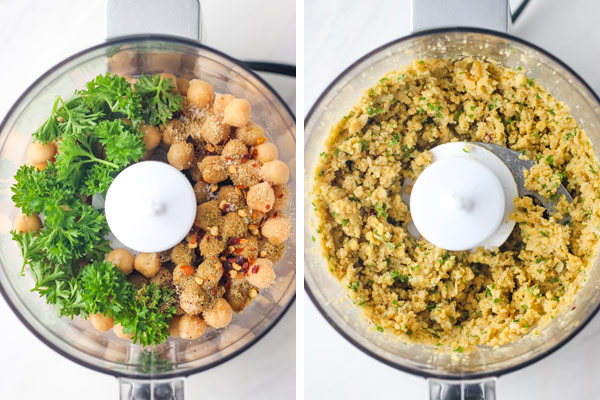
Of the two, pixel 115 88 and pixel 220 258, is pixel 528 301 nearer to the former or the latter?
pixel 220 258

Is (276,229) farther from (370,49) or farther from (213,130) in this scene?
(370,49)

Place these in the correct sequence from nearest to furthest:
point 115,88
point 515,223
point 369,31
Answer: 1. point 115,88
2. point 515,223
3. point 369,31

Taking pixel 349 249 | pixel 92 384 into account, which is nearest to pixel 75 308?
pixel 92 384

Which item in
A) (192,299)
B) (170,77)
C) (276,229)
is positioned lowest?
(192,299)

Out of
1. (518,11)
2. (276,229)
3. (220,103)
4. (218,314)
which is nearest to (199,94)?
(220,103)

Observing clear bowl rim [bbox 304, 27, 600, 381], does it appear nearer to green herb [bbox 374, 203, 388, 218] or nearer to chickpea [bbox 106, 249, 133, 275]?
green herb [bbox 374, 203, 388, 218]

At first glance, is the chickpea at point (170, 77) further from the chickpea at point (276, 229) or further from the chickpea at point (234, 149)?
the chickpea at point (276, 229)

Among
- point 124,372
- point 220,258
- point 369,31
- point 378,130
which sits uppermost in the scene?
point 369,31
